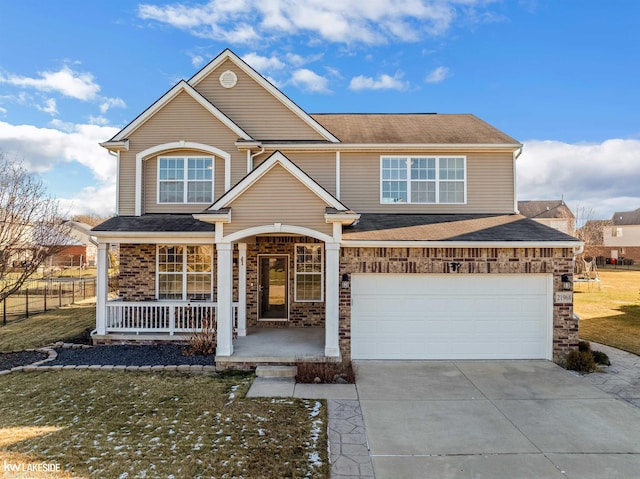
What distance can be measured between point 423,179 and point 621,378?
7.07m

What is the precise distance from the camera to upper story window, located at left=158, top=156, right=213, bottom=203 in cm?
1145

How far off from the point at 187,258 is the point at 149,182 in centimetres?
275

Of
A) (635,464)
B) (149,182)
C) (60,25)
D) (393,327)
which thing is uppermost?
(60,25)

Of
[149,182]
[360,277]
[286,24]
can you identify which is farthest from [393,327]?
[286,24]

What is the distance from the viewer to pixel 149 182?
11.5 metres

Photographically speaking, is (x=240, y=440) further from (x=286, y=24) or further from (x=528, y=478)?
(x=286, y=24)

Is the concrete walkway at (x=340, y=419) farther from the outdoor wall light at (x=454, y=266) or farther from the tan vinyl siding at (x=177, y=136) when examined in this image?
the tan vinyl siding at (x=177, y=136)

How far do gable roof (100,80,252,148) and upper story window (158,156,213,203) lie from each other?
4.08 ft

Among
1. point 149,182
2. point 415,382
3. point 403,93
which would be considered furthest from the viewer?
point 403,93

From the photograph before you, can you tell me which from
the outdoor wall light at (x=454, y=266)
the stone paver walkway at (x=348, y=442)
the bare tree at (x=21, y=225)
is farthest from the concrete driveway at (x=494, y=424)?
the bare tree at (x=21, y=225)

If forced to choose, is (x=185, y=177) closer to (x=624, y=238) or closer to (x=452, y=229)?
(x=452, y=229)

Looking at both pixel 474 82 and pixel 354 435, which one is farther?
pixel 474 82

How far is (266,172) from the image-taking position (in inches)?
325

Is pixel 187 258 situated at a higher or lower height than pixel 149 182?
lower
